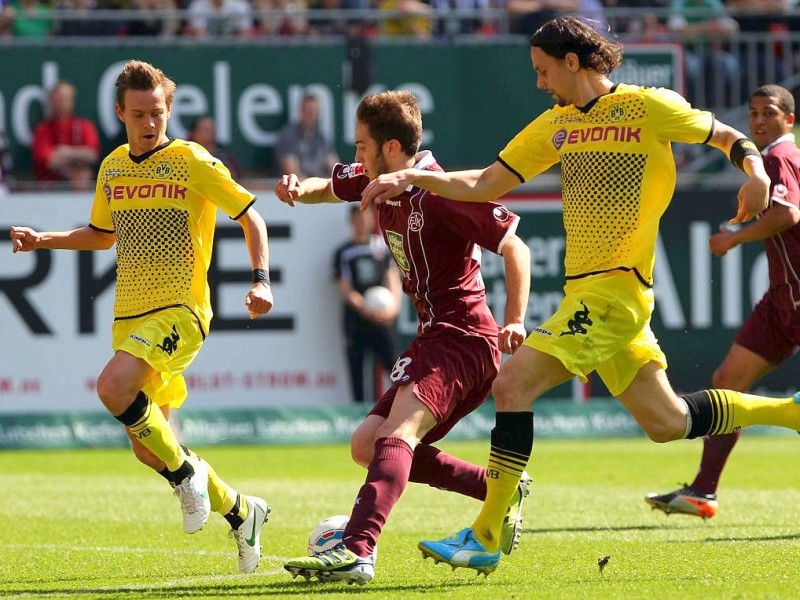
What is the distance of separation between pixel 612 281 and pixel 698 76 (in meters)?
11.2

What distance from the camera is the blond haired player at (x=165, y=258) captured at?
24.4 ft

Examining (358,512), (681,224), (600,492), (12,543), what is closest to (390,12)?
(681,224)

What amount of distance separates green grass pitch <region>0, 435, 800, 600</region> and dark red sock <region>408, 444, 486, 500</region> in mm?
427

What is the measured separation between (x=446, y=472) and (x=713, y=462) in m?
2.81

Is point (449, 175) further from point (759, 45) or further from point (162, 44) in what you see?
point (759, 45)

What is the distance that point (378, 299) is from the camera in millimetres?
16422

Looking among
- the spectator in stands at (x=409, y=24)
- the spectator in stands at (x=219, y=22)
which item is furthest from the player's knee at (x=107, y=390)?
the spectator in stands at (x=409, y=24)

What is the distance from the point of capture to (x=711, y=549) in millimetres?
7938

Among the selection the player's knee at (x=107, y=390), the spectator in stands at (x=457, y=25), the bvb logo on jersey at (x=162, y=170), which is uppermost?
the spectator in stands at (x=457, y=25)

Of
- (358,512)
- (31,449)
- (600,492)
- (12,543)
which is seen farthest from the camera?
(31,449)

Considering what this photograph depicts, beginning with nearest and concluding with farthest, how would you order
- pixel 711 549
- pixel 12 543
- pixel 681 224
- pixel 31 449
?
pixel 711 549 → pixel 12 543 → pixel 31 449 → pixel 681 224

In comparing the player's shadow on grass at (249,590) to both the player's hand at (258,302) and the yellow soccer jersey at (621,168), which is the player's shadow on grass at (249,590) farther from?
the yellow soccer jersey at (621,168)

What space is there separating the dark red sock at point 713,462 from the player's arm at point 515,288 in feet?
10.4

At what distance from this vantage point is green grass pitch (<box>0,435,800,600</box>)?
21.9 feet
